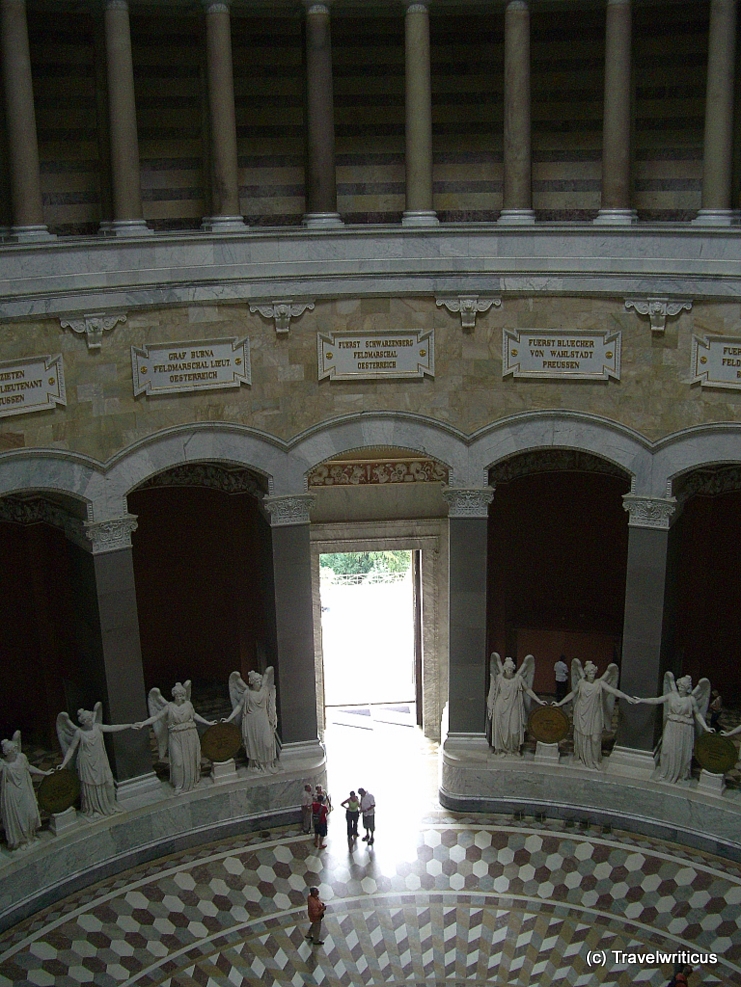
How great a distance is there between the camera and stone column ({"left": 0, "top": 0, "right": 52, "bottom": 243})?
17.1 metres

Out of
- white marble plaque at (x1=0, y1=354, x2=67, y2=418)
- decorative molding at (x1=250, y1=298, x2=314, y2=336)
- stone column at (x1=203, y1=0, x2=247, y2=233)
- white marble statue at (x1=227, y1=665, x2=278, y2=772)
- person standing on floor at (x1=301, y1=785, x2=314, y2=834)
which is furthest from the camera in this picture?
white marble statue at (x1=227, y1=665, x2=278, y2=772)

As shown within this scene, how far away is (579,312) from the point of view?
18734mm

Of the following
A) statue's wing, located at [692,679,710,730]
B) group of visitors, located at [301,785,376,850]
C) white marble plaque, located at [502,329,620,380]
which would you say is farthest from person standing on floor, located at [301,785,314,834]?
white marble plaque, located at [502,329,620,380]

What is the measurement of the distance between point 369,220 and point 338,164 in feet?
3.44

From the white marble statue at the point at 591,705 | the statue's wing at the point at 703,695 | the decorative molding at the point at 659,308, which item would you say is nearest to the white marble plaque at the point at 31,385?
the decorative molding at the point at 659,308

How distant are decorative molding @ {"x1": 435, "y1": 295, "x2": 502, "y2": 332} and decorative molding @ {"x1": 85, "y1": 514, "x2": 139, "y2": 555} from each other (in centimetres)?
573

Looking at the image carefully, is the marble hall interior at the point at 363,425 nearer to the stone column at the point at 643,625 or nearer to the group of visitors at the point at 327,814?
the stone column at the point at 643,625

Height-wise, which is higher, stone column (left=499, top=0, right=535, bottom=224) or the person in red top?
stone column (left=499, top=0, right=535, bottom=224)

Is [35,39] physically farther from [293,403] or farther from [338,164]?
[293,403]

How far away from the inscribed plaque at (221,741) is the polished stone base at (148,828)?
45cm

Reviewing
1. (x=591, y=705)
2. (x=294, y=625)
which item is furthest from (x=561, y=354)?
(x=294, y=625)

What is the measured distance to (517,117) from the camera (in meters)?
18.7

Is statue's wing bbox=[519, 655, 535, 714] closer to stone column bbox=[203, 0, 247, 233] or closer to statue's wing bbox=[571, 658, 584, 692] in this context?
statue's wing bbox=[571, 658, 584, 692]

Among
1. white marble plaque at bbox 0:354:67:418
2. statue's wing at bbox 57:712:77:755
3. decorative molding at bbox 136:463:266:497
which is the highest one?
white marble plaque at bbox 0:354:67:418
